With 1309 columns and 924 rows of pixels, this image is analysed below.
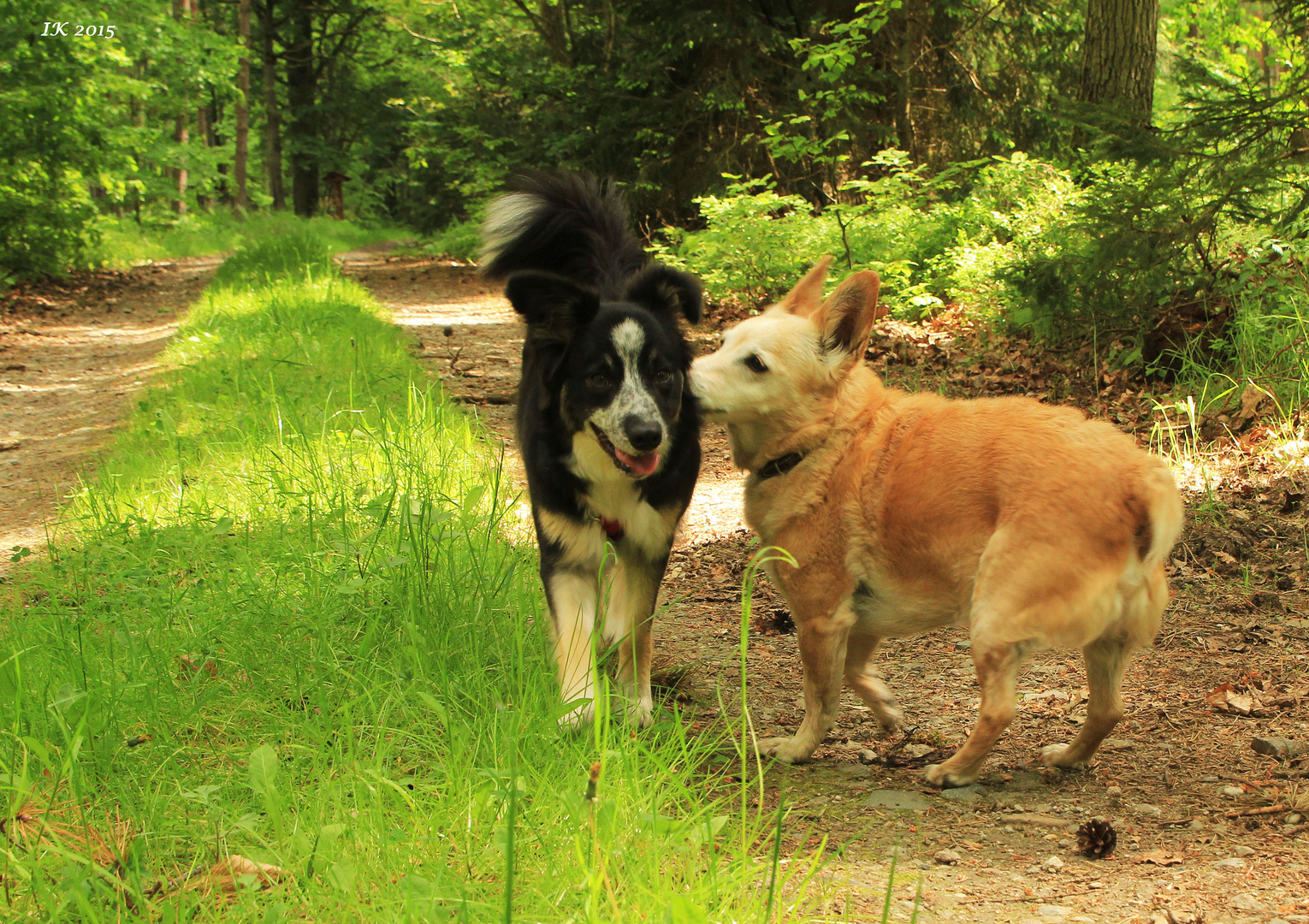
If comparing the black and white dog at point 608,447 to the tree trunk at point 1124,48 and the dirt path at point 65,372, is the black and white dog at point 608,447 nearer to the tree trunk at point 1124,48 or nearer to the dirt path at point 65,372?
the dirt path at point 65,372

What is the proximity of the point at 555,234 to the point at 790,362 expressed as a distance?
152 centimetres

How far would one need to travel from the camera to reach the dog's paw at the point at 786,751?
121 inches

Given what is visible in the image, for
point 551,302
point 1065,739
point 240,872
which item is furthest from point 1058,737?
point 240,872

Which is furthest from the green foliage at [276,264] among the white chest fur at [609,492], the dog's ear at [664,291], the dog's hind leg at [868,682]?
the dog's hind leg at [868,682]

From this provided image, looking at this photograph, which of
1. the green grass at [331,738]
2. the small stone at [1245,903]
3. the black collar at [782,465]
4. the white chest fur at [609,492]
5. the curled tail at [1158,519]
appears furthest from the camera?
the black collar at [782,465]

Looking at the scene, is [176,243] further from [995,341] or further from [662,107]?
[995,341]

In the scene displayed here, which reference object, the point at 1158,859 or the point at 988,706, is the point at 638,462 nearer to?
the point at 988,706

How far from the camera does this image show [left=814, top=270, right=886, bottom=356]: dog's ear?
10.7ft

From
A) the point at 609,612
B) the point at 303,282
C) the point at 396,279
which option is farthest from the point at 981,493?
the point at 396,279

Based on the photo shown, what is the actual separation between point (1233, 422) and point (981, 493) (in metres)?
3.61

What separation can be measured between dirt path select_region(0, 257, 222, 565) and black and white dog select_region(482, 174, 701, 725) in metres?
2.40

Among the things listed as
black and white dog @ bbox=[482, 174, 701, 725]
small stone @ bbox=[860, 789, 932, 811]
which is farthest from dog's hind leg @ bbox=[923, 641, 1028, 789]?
black and white dog @ bbox=[482, 174, 701, 725]

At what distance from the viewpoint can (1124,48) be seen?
26.5ft

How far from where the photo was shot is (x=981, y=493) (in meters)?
2.85
